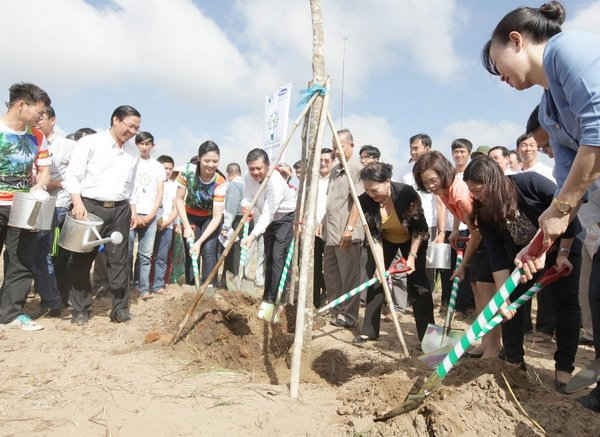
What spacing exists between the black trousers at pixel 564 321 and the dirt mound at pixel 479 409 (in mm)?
659

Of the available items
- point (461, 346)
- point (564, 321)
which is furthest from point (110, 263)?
point (564, 321)

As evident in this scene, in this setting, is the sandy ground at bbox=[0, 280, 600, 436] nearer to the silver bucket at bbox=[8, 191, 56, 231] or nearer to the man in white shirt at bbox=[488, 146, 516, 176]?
the silver bucket at bbox=[8, 191, 56, 231]

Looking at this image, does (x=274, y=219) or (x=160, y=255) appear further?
(x=160, y=255)

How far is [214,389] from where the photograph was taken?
282 centimetres

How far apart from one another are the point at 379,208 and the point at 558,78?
7.71 ft

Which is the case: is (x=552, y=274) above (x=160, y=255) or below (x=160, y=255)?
above

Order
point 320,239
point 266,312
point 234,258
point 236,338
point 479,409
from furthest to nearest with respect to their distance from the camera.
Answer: point 234,258
point 320,239
point 266,312
point 236,338
point 479,409

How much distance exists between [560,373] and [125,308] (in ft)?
12.6

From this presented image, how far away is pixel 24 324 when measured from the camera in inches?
157

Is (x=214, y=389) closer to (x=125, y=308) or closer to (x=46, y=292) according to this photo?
(x=125, y=308)

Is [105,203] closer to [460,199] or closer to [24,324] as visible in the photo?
[24,324]

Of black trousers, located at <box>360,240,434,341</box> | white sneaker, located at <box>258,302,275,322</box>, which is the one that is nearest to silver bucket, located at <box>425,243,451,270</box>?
black trousers, located at <box>360,240,434,341</box>

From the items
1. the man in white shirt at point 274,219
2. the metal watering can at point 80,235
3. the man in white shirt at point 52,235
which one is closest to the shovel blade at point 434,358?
the man in white shirt at point 274,219

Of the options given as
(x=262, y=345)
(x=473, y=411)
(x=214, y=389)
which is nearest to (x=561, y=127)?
(x=473, y=411)
